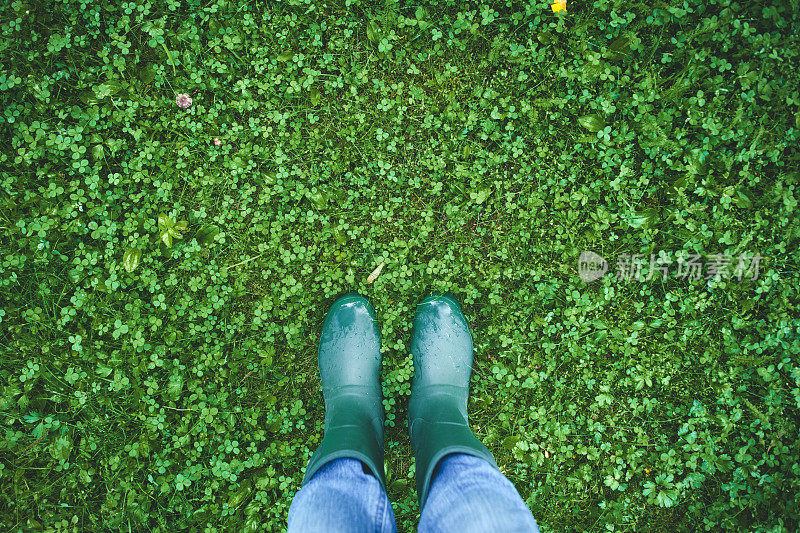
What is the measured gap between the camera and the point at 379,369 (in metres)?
2.87

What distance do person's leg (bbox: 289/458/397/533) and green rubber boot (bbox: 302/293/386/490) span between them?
13.2 inches

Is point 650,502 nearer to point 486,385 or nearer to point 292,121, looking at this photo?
point 486,385

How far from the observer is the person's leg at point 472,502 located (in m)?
1.72

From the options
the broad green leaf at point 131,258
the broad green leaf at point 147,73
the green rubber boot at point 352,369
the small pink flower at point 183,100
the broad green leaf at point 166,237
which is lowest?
the green rubber boot at point 352,369

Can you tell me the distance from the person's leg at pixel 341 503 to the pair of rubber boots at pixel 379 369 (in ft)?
1.09

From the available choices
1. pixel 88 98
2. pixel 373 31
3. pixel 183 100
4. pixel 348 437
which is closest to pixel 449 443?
pixel 348 437

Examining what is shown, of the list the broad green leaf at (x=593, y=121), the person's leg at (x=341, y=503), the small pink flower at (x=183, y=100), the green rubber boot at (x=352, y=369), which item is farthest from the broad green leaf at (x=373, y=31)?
the person's leg at (x=341, y=503)

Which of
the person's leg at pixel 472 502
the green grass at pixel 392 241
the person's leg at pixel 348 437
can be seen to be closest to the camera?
the person's leg at pixel 472 502

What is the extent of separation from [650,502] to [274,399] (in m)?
2.61

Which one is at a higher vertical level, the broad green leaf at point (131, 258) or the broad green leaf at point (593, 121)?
the broad green leaf at point (593, 121)

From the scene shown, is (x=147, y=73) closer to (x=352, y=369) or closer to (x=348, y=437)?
(x=352, y=369)

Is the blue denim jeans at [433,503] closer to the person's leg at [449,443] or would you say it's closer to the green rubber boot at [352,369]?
the person's leg at [449,443]

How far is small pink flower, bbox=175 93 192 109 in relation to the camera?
9.55 ft

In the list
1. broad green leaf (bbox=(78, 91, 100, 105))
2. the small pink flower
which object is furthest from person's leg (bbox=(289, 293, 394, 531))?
broad green leaf (bbox=(78, 91, 100, 105))
